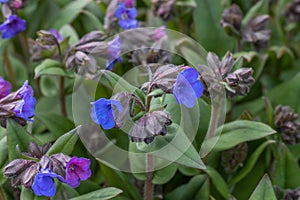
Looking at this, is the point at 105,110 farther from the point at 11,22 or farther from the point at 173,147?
the point at 11,22

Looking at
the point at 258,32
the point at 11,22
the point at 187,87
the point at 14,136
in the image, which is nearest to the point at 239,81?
the point at 187,87

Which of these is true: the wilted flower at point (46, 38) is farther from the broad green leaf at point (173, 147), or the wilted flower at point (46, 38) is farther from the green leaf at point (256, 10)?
the green leaf at point (256, 10)

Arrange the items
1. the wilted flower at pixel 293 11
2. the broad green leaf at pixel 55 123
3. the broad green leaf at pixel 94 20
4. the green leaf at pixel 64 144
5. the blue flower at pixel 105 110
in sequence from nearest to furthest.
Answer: the blue flower at pixel 105 110
the green leaf at pixel 64 144
the broad green leaf at pixel 55 123
the broad green leaf at pixel 94 20
the wilted flower at pixel 293 11

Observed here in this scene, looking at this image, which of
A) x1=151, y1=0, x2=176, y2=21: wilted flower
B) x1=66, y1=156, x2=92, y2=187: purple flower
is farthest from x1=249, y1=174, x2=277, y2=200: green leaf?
x1=151, y1=0, x2=176, y2=21: wilted flower

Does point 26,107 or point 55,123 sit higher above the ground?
point 26,107

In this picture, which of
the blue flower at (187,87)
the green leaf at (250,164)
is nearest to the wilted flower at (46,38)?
the blue flower at (187,87)

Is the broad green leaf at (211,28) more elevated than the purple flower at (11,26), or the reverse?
the purple flower at (11,26)

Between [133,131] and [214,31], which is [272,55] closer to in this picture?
[214,31]
